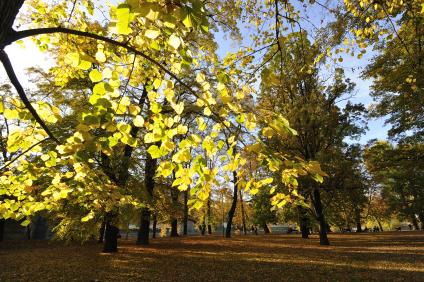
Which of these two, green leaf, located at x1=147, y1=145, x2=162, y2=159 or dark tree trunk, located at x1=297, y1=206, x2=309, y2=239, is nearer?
green leaf, located at x1=147, y1=145, x2=162, y2=159

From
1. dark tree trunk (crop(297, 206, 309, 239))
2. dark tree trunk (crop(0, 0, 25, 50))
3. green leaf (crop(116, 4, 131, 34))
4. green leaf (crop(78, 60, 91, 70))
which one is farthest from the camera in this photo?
dark tree trunk (crop(297, 206, 309, 239))

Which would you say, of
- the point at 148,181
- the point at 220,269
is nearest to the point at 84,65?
the point at 220,269

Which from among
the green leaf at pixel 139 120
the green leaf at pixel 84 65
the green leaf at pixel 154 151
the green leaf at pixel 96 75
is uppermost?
the green leaf at pixel 84 65

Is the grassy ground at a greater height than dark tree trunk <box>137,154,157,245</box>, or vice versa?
dark tree trunk <box>137,154,157,245</box>

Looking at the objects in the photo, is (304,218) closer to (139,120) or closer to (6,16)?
(139,120)

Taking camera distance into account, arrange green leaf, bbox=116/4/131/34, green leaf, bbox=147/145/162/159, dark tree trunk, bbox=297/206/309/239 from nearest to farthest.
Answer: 1. green leaf, bbox=116/4/131/34
2. green leaf, bbox=147/145/162/159
3. dark tree trunk, bbox=297/206/309/239

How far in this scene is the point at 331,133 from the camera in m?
20.8

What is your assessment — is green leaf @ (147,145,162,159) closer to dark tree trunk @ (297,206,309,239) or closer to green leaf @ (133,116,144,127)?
green leaf @ (133,116,144,127)

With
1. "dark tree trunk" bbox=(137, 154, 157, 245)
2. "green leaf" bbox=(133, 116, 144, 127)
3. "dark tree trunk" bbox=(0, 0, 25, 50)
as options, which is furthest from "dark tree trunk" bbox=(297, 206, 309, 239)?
"dark tree trunk" bbox=(0, 0, 25, 50)

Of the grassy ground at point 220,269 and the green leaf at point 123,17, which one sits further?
the grassy ground at point 220,269

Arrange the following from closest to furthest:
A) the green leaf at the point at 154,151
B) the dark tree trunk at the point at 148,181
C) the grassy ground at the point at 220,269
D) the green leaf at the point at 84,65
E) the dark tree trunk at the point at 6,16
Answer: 1. the dark tree trunk at the point at 6,16
2. the green leaf at the point at 84,65
3. the green leaf at the point at 154,151
4. the grassy ground at the point at 220,269
5. the dark tree trunk at the point at 148,181

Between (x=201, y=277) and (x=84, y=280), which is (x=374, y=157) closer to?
(x=201, y=277)

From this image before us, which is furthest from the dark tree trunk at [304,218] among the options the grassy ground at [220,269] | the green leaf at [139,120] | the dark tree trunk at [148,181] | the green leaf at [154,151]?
the green leaf at [139,120]

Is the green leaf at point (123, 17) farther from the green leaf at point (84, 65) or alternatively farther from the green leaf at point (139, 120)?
the green leaf at point (139, 120)
